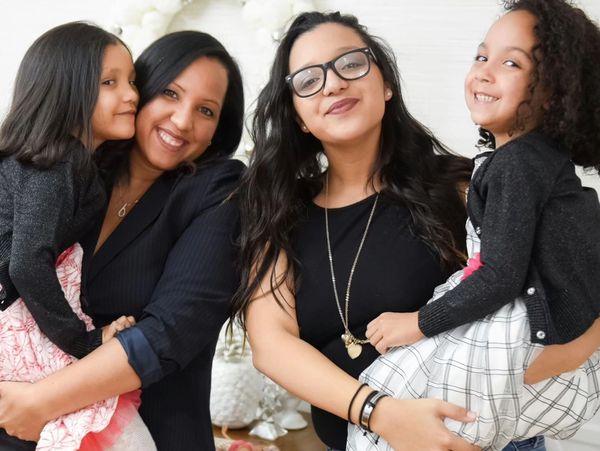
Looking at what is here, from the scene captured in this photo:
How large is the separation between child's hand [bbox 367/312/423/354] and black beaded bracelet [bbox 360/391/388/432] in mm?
103

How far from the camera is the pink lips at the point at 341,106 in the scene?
1628 millimetres

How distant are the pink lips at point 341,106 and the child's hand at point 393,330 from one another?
48 centimetres

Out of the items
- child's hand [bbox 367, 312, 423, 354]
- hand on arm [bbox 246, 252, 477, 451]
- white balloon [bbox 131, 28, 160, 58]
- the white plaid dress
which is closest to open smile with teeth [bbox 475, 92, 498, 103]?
the white plaid dress

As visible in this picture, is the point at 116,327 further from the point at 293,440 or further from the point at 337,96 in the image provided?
the point at 293,440

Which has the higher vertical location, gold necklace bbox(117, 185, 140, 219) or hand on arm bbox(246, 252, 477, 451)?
gold necklace bbox(117, 185, 140, 219)

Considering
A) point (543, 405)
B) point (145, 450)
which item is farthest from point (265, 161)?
point (543, 405)

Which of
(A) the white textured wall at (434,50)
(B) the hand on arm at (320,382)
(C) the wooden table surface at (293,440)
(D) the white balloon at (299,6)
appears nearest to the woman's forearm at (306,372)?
(B) the hand on arm at (320,382)

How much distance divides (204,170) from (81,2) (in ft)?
5.88

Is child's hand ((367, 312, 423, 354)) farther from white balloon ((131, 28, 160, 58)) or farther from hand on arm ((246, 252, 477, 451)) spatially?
white balloon ((131, 28, 160, 58))

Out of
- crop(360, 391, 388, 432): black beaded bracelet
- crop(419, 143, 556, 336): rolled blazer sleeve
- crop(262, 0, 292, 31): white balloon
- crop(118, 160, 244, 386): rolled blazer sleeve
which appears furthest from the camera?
crop(262, 0, 292, 31): white balloon

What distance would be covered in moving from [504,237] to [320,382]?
0.49 metres

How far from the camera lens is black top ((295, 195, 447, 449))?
5.19 ft

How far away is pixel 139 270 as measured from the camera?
65.2 inches

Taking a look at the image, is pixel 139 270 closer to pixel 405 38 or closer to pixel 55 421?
pixel 55 421
